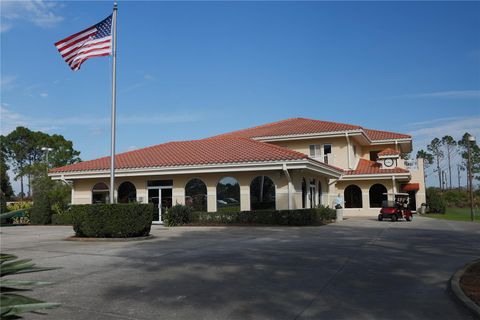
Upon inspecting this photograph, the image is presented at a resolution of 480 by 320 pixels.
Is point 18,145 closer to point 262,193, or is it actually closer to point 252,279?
point 262,193

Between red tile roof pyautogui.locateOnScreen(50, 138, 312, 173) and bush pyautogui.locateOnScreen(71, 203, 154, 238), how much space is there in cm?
773

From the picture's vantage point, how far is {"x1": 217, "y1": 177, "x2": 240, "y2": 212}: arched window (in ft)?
75.4

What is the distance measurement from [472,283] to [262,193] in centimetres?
1559

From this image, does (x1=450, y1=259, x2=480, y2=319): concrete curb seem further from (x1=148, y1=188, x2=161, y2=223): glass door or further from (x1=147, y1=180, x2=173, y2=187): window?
(x1=148, y1=188, x2=161, y2=223): glass door

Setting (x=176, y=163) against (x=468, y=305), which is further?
(x=176, y=163)

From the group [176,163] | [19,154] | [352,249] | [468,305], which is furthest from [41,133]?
[468,305]

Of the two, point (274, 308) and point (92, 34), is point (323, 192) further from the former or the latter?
point (274, 308)

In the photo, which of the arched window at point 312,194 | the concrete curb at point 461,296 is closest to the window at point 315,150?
the arched window at point 312,194

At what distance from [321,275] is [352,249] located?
411 centimetres

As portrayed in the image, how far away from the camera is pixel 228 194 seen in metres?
23.3

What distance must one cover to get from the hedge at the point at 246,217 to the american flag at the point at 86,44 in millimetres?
9209

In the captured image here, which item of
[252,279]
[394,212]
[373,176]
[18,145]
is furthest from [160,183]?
[18,145]

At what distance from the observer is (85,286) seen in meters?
7.39

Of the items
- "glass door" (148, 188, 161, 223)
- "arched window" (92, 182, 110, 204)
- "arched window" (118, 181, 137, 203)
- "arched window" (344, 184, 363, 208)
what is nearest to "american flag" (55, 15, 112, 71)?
"glass door" (148, 188, 161, 223)
